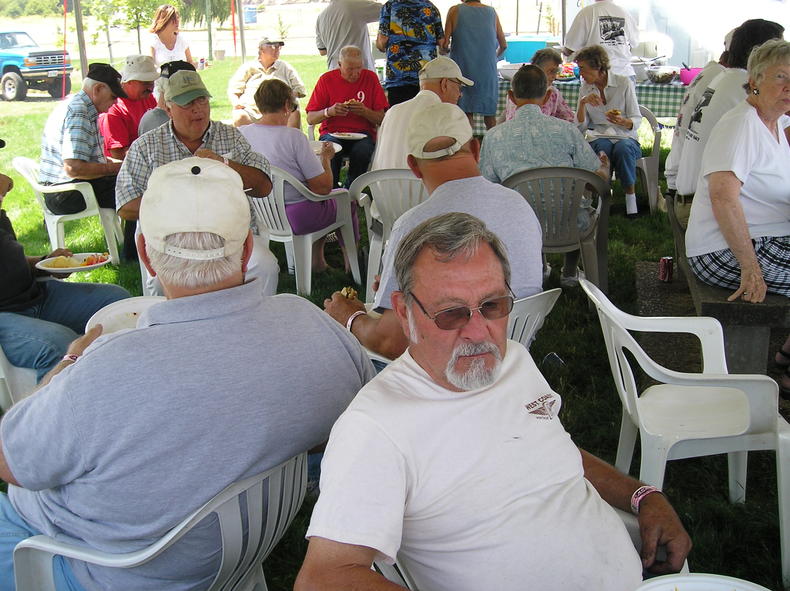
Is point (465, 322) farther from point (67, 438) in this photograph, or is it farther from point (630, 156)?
point (630, 156)

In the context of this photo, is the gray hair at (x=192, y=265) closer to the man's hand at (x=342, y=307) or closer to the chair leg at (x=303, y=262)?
the man's hand at (x=342, y=307)

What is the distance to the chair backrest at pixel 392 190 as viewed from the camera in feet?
14.2

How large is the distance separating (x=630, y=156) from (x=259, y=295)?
197 inches

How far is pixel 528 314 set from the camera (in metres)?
2.62

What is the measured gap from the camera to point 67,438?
4.89 ft

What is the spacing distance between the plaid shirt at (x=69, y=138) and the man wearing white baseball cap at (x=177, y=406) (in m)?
3.80

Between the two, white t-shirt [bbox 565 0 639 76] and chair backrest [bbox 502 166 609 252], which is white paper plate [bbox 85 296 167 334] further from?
white t-shirt [bbox 565 0 639 76]

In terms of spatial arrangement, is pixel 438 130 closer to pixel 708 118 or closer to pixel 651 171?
pixel 708 118

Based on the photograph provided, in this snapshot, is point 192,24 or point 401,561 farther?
point 192,24

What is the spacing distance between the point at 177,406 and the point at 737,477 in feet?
6.23

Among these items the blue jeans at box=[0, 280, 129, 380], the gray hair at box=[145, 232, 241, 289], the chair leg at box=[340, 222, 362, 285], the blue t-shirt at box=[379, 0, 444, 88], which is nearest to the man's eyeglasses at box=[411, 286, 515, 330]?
the gray hair at box=[145, 232, 241, 289]

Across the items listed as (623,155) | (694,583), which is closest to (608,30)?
(623,155)

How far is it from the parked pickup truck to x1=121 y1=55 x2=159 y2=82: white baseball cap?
10.9 meters

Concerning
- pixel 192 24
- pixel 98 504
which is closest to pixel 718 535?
pixel 98 504
